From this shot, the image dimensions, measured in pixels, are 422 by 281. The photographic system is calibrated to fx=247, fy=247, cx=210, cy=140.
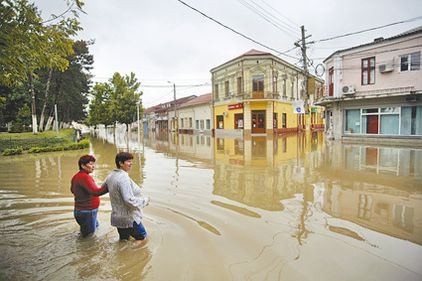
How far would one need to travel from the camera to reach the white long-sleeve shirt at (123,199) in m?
3.10

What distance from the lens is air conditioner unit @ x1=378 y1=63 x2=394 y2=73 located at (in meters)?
16.8

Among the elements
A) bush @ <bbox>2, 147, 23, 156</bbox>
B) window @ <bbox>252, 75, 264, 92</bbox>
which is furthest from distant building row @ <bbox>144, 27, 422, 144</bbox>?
bush @ <bbox>2, 147, 23, 156</bbox>

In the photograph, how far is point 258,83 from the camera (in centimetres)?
2753

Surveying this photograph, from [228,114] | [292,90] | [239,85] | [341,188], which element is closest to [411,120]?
[341,188]

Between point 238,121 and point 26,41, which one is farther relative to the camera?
point 238,121

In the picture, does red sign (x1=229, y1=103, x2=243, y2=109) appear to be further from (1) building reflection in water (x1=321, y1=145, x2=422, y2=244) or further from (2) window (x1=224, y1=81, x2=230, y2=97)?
(1) building reflection in water (x1=321, y1=145, x2=422, y2=244)

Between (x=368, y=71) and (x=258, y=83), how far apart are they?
11394mm

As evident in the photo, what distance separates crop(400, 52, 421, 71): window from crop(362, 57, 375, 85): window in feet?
5.60

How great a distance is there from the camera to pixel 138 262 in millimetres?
3098

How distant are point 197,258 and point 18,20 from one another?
13.8ft

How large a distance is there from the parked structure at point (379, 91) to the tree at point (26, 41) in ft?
62.5

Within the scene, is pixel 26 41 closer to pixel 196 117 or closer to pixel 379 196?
pixel 379 196

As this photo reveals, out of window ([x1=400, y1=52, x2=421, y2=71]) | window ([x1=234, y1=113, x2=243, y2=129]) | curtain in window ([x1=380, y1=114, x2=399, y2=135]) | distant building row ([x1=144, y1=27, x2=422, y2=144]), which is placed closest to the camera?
window ([x1=400, y1=52, x2=421, y2=71])

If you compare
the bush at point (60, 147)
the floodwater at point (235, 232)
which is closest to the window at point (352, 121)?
the floodwater at point (235, 232)
